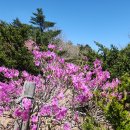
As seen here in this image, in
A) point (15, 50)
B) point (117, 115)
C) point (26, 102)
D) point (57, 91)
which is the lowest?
point (117, 115)

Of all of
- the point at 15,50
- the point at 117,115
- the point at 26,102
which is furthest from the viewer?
the point at 15,50

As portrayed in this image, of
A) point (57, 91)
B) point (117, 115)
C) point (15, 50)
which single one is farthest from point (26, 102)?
point (15, 50)

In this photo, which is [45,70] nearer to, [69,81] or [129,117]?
[69,81]

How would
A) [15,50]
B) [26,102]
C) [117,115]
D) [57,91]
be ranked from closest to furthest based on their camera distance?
[26,102] → [117,115] → [57,91] → [15,50]

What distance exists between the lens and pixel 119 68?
9.44 m

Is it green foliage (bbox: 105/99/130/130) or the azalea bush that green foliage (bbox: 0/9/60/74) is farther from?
green foliage (bbox: 105/99/130/130)

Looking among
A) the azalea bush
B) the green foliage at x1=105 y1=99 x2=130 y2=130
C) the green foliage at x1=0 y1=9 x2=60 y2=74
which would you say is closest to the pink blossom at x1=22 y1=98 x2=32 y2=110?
the azalea bush

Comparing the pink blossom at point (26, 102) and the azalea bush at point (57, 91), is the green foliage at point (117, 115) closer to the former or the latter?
the azalea bush at point (57, 91)

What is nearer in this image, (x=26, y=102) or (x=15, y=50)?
(x=26, y=102)

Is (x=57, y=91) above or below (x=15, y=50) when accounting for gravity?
below

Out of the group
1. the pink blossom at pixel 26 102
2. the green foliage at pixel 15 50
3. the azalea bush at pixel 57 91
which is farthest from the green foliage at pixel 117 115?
the green foliage at pixel 15 50

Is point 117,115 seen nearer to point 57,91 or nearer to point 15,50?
point 57,91

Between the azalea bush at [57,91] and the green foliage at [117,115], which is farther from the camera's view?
the azalea bush at [57,91]

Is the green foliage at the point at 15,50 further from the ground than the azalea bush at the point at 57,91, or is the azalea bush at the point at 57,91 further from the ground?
the green foliage at the point at 15,50
